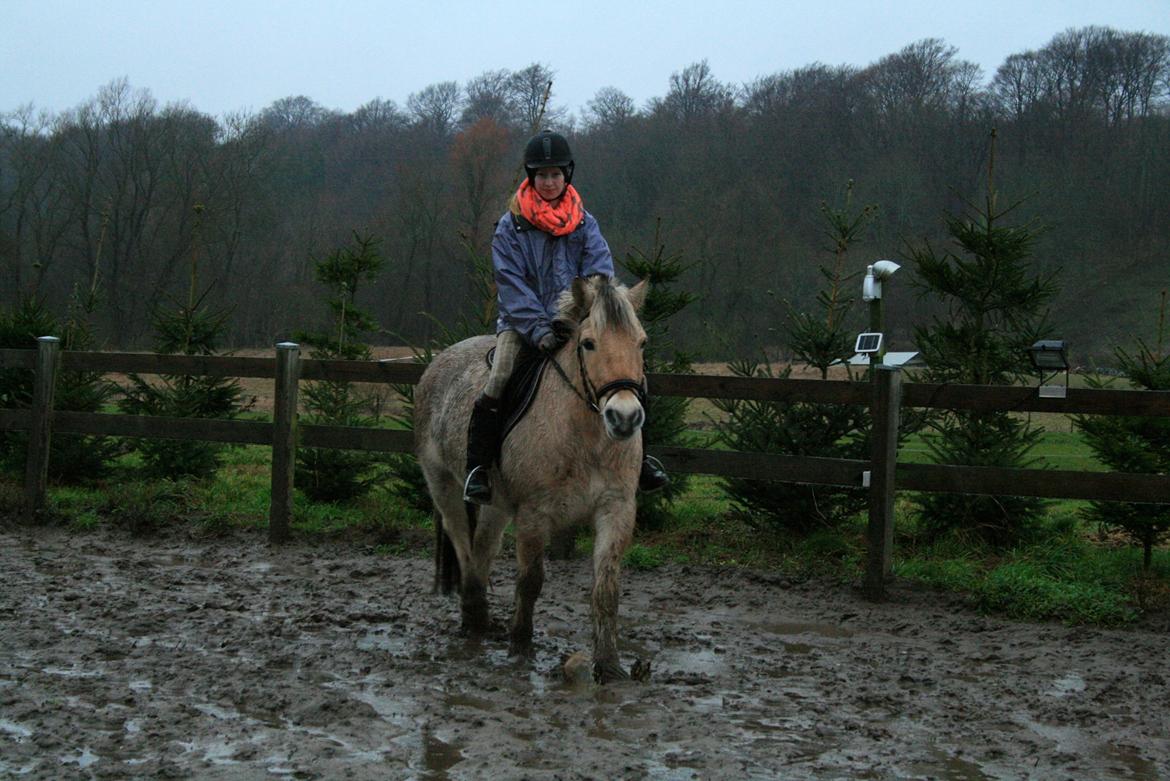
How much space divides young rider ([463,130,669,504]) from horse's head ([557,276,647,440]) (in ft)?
1.07

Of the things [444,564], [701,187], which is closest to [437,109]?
[701,187]

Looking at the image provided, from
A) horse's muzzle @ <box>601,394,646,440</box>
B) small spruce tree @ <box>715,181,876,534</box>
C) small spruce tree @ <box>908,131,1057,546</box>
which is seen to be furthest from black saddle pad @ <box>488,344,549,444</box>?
small spruce tree @ <box>908,131,1057,546</box>

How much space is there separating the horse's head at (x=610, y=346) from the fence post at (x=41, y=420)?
6311mm

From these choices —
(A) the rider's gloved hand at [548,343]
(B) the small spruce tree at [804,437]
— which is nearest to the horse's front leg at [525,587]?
(A) the rider's gloved hand at [548,343]

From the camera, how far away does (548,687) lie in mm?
4746

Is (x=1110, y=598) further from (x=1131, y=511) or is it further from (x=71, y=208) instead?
(x=71, y=208)

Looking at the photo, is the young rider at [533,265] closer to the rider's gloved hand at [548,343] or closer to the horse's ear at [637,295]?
the rider's gloved hand at [548,343]

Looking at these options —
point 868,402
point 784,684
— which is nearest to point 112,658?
point 784,684

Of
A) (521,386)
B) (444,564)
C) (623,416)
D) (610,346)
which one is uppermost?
(610,346)

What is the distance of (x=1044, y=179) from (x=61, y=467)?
3047 centimetres

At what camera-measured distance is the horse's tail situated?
21.6ft

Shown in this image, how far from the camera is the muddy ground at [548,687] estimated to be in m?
3.72

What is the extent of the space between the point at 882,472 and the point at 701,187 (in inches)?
1119

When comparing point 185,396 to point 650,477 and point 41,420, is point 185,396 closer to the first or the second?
point 41,420
